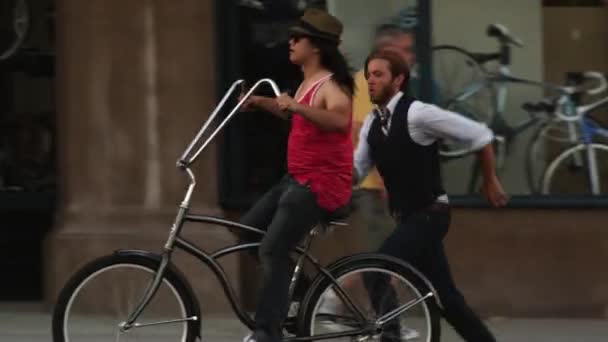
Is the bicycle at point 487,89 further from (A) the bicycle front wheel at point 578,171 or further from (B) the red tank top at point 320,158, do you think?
(B) the red tank top at point 320,158

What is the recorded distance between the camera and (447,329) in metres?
8.18

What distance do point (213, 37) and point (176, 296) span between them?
117 inches

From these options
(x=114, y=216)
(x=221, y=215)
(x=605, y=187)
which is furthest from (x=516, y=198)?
(x=114, y=216)

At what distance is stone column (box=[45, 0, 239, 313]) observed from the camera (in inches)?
332

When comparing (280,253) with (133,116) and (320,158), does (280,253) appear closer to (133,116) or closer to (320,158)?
(320,158)

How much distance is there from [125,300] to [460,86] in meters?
3.57

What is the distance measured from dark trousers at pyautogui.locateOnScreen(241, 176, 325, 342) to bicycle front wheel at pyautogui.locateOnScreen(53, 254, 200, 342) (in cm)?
32

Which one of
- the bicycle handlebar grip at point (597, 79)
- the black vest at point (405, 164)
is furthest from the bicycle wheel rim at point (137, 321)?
the bicycle handlebar grip at point (597, 79)

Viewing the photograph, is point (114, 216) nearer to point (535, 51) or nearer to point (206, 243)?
point (206, 243)

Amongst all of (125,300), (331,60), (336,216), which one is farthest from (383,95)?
(125,300)

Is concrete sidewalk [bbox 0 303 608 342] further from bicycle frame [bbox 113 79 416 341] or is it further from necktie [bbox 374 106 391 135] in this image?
necktie [bbox 374 106 391 135]

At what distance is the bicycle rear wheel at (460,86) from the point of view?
878cm

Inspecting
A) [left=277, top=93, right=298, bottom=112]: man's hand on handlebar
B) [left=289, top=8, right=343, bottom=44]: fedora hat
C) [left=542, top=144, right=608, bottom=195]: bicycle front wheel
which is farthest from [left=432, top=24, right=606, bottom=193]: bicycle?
[left=277, top=93, right=298, bottom=112]: man's hand on handlebar

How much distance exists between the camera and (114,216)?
8.48m
